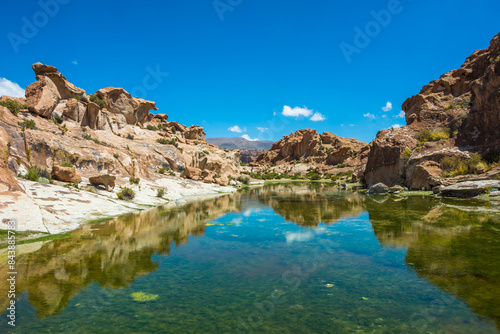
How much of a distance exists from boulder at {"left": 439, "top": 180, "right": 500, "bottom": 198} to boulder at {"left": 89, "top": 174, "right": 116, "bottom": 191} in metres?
24.4

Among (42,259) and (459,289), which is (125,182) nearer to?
(42,259)

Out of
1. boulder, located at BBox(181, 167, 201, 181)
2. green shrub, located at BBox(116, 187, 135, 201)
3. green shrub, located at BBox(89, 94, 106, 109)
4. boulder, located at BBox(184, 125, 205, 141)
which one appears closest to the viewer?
green shrub, located at BBox(116, 187, 135, 201)

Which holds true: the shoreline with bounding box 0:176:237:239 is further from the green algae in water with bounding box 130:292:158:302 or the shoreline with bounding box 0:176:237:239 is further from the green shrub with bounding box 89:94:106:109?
the green shrub with bounding box 89:94:106:109

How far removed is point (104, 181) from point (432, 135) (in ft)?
99.2

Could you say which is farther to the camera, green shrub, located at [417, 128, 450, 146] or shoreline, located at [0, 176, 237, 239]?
green shrub, located at [417, 128, 450, 146]

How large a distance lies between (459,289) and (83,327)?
24.2 ft

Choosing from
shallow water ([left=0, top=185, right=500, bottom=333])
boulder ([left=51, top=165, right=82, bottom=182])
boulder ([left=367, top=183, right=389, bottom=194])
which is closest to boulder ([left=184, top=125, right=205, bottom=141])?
boulder ([left=367, top=183, right=389, bottom=194])

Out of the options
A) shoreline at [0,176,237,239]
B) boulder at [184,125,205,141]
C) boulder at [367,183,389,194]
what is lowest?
shoreline at [0,176,237,239]

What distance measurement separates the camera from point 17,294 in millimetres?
5871

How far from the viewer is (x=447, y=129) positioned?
2847 cm

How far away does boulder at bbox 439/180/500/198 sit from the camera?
18.4 metres

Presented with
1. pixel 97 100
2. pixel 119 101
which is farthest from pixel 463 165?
pixel 119 101

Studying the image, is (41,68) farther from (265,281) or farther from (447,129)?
(447,129)

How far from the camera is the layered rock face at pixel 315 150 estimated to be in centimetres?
8988
